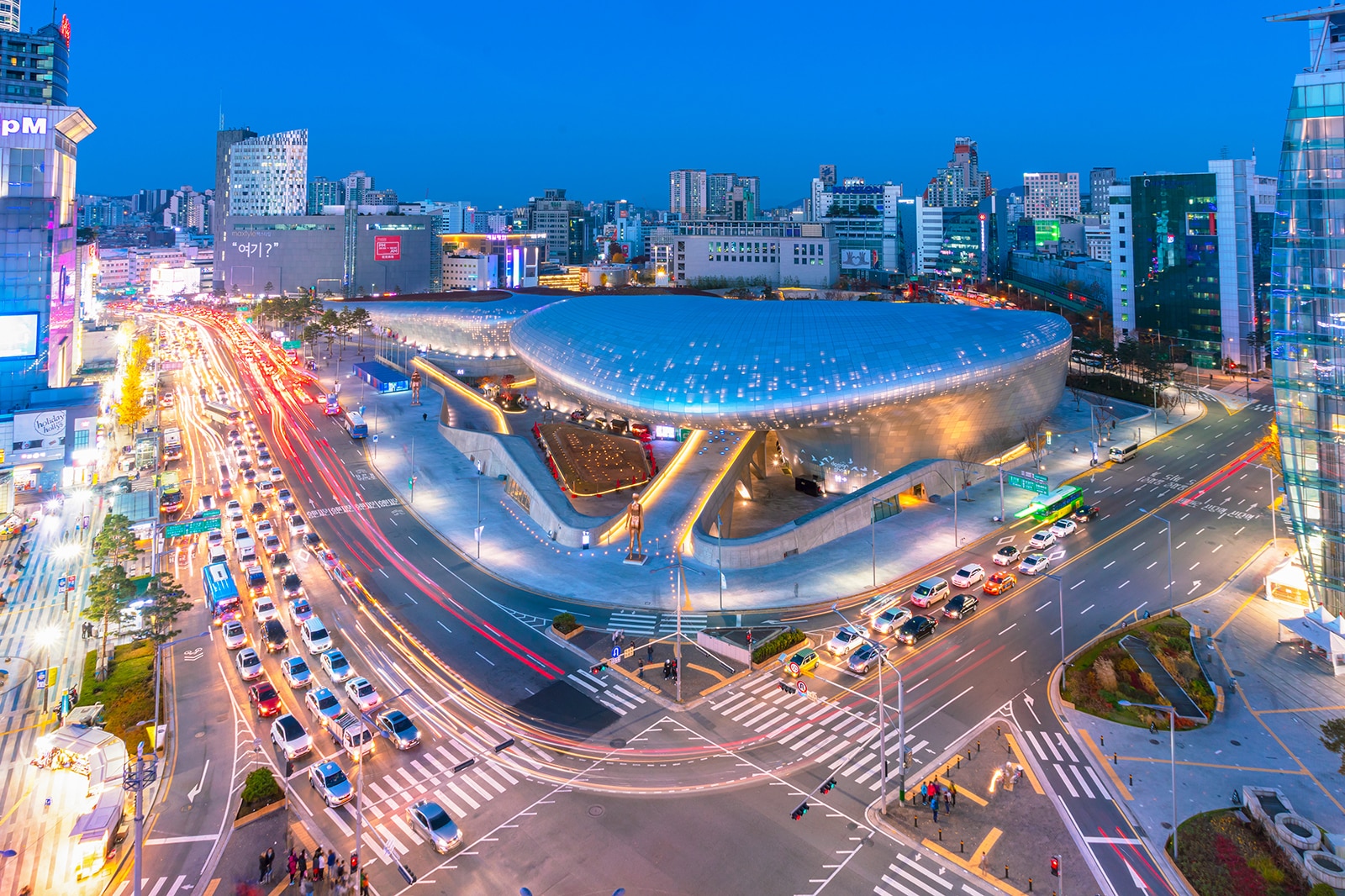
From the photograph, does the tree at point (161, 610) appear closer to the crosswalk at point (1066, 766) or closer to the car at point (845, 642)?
the car at point (845, 642)

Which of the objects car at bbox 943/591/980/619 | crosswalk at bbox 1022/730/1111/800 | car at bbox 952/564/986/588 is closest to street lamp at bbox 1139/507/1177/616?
car at bbox 952/564/986/588

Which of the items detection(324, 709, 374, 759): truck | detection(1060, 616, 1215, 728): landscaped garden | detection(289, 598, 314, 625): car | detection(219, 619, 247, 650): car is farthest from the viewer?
detection(289, 598, 314, 625): car

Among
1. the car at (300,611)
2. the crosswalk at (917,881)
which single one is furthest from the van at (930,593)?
the car at (300,611)

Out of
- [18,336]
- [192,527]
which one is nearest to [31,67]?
[18,336]

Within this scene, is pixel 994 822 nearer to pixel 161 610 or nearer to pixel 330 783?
pixel 330 783

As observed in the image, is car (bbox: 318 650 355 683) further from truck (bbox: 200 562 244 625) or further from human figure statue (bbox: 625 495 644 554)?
human figure statue (bbox: 625 495 644 554)
